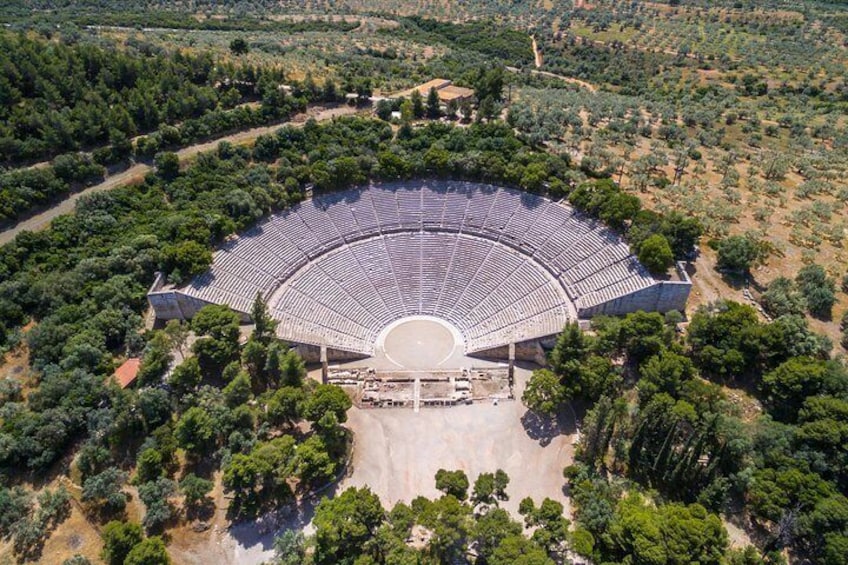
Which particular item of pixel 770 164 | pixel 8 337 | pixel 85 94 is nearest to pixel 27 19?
pixel 85 94

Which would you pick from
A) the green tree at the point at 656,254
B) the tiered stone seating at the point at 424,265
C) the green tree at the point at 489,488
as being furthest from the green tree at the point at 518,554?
the green tree at the point at 656,254

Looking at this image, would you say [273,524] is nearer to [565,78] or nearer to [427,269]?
[427,269]

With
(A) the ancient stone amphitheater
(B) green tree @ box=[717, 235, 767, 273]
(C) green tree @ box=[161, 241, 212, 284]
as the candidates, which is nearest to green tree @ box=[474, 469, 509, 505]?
(A) the ancient stone amphitheater

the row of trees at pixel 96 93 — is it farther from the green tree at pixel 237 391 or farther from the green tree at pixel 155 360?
the green tree at pixel 237 391

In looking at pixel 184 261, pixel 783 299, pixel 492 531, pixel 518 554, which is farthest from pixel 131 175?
pixel 783 299

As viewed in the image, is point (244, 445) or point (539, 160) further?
point (539, 160)

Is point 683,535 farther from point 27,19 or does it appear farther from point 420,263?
point 27,19
